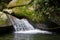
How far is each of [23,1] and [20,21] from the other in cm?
207

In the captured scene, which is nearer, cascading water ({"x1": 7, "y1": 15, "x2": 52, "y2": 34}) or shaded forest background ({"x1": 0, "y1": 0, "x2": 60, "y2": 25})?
shaded forest background ({"x1": 0, "y1": 0, "x2": 60, "y2": 25})

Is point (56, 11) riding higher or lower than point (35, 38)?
higher

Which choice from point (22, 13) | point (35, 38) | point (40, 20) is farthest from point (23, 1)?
point (35, 38)

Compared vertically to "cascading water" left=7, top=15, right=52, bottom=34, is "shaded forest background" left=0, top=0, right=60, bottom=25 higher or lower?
higher

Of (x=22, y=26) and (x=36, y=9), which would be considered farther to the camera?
(x=22, y=26)

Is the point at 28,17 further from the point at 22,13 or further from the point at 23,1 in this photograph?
the point at 23,1

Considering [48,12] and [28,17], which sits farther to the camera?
[28,17]

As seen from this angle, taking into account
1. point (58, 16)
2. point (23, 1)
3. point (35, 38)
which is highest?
point (23, 1)

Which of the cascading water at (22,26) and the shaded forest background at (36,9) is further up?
the shaded forest background at (36,9)

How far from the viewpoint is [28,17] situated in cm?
1795

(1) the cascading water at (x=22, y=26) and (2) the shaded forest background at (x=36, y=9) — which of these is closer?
(2) the shaded forest background at (x=36, y=9)

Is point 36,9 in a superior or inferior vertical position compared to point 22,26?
superior

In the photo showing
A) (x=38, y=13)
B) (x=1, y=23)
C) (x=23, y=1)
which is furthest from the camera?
(x=23, y=1)

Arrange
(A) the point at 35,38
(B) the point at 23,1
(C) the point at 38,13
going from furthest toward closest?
1. (B) the point at 23,1
2. (C) the point at 38,13
3. (A) the point at 35,38
